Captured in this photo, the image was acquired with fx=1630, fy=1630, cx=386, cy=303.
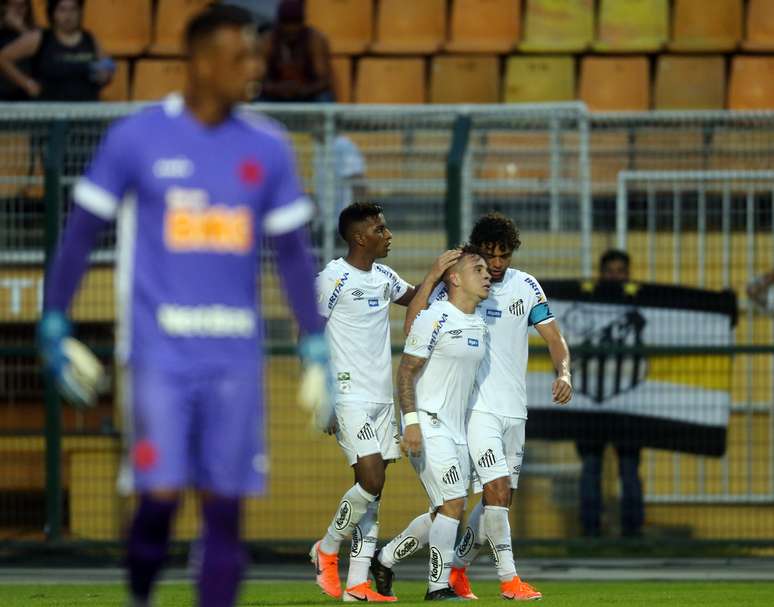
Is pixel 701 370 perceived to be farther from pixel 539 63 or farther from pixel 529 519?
pixel 539 63

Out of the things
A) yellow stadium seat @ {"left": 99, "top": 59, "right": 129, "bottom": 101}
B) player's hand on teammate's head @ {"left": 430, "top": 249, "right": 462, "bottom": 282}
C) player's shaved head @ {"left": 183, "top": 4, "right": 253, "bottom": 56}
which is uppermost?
yellow stadium seat @ {"left": 99, "top": 59, "right": 129, "bottom": 101}

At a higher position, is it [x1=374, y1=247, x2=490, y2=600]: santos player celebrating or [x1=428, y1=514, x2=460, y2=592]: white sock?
[x1=374, y1=247, x2=490, y2=600]: santos player celebrating

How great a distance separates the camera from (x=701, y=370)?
13133 mm

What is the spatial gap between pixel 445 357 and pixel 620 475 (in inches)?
162

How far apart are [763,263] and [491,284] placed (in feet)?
13.1

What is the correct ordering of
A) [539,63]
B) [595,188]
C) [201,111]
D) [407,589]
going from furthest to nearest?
[539,63] → [595,188] → [407,589] → [201,111]

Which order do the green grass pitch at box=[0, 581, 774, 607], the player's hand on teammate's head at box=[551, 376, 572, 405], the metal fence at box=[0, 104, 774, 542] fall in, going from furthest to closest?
the metal fence at box=[0, 104, 774, 542], the green grass pitch at box=[0, 581, 774, 607], the player's hand on teammate's head at box=[551, 376, 572, 405]

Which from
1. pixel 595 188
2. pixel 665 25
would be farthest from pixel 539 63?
pixel 595 188

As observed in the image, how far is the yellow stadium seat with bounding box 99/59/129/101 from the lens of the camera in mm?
15969

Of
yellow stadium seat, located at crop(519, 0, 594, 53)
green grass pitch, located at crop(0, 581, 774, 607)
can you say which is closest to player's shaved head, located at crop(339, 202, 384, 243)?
green grass pitch, located at crop(0, 581, 774, 607)

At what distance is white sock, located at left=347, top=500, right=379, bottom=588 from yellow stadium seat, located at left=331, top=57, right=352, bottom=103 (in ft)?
22.7

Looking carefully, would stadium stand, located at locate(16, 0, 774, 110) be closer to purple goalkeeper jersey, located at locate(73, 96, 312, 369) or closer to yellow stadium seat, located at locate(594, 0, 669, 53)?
yellow stadium seat, located at locate(594, 0, 669, 53)

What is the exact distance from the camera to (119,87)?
1603 centimetres

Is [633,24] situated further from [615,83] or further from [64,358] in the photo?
[64,358]
